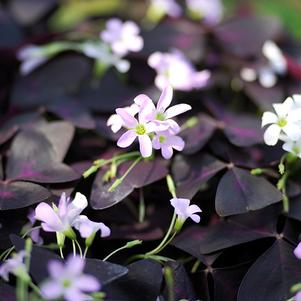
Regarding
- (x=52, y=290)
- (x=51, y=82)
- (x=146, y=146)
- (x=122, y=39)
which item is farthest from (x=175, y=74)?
(x=52, y=290)

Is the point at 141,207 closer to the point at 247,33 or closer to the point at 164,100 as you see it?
the point at 164,100

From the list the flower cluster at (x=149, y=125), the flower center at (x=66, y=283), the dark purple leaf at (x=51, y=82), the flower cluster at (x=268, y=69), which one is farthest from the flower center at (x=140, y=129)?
the flower cluster at (x=268, y=69)

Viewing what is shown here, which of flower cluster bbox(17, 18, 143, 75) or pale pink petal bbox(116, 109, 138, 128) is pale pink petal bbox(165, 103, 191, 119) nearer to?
pale pink petal bbox(116, 109, 138, 128)

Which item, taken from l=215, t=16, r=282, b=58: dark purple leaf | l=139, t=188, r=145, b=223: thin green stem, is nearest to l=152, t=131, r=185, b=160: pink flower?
l=139, t=188, r=145, b=223: thin green stem

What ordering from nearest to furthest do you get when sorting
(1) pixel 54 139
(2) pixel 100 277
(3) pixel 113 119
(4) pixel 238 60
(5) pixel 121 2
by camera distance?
(2) pixel 100 277 < (3) pixel 113 119 < (1) pixel 54 139 < (4) pixel 238 60 < (5) pixel 121 2

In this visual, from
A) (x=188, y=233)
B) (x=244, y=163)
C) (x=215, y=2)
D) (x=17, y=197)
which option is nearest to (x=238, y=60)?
(x=215, y=2)

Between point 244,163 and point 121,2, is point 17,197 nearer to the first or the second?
point 244,163
